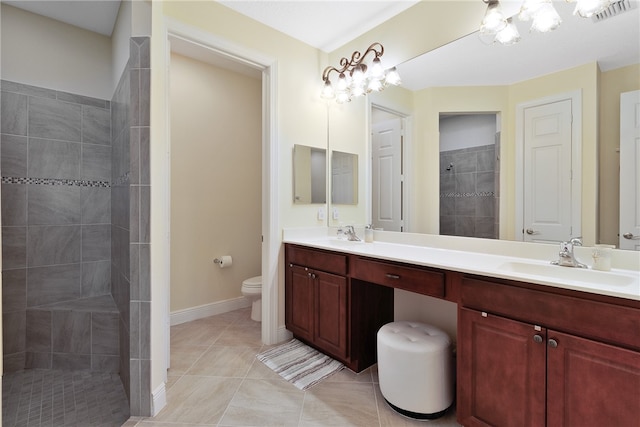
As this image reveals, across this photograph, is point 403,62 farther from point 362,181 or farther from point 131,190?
point 131,190

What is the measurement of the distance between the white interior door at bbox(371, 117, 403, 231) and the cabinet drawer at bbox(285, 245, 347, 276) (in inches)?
22.8

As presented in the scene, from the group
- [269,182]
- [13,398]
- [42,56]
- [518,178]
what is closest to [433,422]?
[518,178]

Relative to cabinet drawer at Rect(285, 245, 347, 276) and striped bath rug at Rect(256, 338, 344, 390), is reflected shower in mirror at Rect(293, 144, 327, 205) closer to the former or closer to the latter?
cabinet drawer at Rect(285, 245, 347, 276)

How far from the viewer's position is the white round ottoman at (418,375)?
5.09 ft

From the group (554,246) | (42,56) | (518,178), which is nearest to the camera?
(554,246)

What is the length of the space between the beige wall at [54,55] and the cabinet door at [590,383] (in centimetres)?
335

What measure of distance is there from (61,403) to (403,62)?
3.10 meters

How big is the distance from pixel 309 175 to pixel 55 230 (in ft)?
6.73

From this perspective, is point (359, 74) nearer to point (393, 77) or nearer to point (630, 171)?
point (393, 77)

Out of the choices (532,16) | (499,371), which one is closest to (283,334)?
(499,371)

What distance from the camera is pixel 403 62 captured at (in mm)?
2199

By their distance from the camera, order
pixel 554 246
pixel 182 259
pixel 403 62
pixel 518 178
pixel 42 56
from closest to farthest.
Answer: pixel 554 246
pixel 518 178
pixel 403 62
pixel 42 56
pixel 182 259

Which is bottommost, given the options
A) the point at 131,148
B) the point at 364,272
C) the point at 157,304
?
the point at 157,304

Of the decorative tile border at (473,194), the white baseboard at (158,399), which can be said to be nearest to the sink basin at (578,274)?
the decorative tile border at (473,194)
